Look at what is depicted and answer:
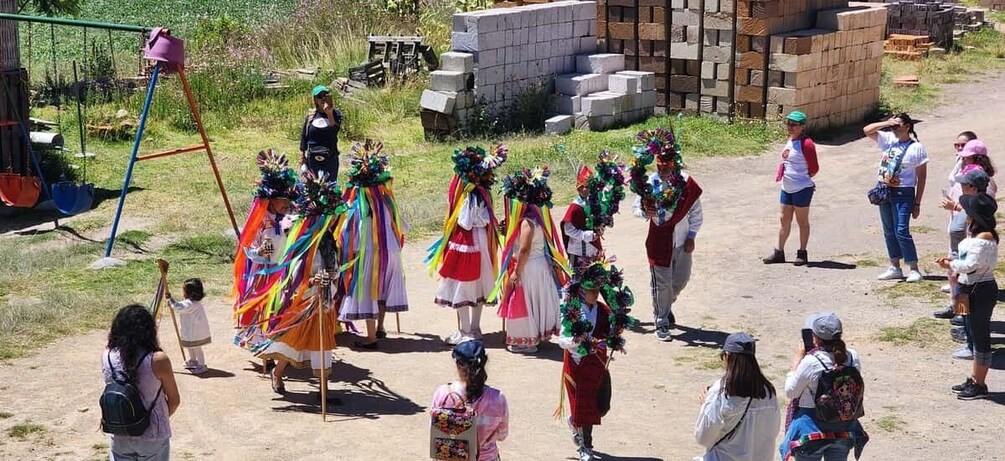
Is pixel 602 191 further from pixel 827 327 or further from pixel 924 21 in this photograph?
pixel 924 21

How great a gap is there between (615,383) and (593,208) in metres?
1.34

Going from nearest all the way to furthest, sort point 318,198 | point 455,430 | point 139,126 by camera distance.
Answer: point 455,430 < point 318,198 < point 139,126

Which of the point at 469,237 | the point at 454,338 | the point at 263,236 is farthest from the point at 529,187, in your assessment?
the point at 263,236

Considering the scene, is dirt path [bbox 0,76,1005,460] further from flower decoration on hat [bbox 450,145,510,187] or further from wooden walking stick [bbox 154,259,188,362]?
flower decoration on hat [bbox 450,145,510,187]

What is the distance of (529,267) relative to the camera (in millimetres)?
10391

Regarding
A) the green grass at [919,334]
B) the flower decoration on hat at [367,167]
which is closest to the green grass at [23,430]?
the flower decoration on hat at [367,167]

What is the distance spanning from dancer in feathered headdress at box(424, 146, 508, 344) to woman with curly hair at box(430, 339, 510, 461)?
408 centimetres

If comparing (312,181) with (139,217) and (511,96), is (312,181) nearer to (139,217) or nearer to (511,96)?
(139,217)

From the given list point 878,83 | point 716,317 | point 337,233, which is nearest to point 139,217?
point 337,233

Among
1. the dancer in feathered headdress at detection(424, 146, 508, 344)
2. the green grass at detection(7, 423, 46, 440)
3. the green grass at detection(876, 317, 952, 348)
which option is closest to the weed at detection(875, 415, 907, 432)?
the green grass at detection(876, 317, 952, 348)

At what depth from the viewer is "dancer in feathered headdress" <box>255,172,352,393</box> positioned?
9234 mm

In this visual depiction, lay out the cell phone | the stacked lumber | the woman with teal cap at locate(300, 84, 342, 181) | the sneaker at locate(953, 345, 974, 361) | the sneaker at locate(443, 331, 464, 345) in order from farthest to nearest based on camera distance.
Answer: the stacked lumber
the woman with teal cap at locate(300, 84, 342, 181)
the sneaker at locate(443, 331, 464, 345)
the sneaker at locate(953, 345, 974, 361)
the cell phone

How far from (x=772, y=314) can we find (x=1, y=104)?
10021 millimetres

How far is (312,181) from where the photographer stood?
9.82 m
